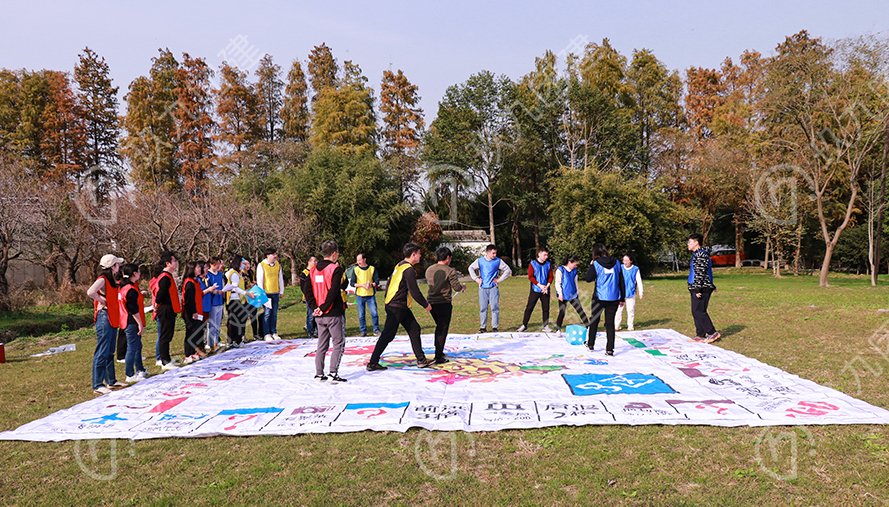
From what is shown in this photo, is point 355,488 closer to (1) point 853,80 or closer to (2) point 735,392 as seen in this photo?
(2) point 735,392

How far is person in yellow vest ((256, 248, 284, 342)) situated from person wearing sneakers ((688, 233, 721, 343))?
819 centimetres

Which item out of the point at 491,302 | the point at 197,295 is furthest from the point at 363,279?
the point at 197,295

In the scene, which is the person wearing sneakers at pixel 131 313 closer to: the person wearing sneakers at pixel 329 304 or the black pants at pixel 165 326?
the black pants at pixel 165 326

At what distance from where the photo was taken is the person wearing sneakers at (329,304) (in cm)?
705

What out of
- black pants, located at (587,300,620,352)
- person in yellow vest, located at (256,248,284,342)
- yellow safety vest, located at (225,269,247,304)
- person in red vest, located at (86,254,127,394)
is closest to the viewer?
person in red vest, located at (86,254,127,394)

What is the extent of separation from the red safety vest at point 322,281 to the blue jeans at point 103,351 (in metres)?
2.65

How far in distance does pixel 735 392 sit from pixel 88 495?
6.59 metres

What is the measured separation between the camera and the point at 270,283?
1095cm

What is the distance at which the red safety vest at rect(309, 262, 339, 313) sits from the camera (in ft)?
23.3

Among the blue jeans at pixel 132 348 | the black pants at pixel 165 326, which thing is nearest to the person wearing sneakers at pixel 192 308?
the black pants at pixel 165 326

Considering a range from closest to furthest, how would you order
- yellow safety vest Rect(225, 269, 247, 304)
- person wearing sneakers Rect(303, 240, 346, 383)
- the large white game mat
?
the large white game mat
person wearing sneakers Rect(303, 240, 346, 383)
yellow safety vest Rect(225, 269, 247, 304)

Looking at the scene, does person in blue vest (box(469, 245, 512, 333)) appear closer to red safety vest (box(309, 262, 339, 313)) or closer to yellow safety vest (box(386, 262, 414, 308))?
yellow safety vest (box(386, 262, 414, 308))

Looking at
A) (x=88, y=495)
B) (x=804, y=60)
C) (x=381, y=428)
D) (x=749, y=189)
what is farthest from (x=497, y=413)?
(x=749, y=189)

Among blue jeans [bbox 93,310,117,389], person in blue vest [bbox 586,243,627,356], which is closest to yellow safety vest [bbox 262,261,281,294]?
blue jeans [bbox 93,310,117,389]
